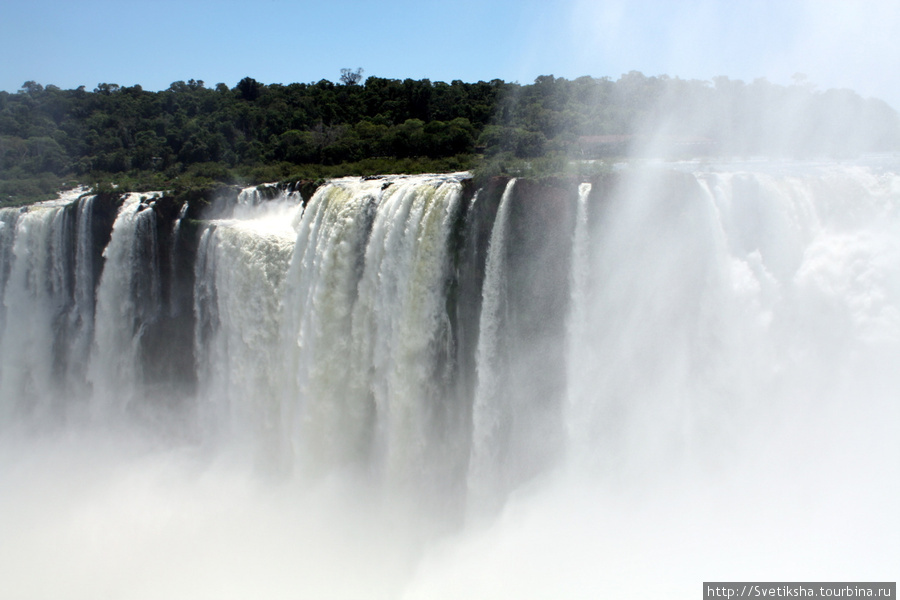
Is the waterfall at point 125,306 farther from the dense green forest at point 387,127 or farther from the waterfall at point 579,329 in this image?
the waterfall at point 579,329

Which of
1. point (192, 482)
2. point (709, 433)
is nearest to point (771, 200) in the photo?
point (709, 433)

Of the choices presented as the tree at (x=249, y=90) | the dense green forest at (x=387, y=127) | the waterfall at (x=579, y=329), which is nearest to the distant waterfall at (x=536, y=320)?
the waterfall at (x=579, y=329)

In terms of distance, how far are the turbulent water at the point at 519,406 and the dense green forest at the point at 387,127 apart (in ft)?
7.02

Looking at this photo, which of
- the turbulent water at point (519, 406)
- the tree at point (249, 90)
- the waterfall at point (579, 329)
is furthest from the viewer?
the tree at point (249, 90)

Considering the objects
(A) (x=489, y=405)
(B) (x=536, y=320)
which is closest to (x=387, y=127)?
(B) (x=536, y=320)

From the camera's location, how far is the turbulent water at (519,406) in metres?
7.81

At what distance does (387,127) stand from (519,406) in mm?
20207

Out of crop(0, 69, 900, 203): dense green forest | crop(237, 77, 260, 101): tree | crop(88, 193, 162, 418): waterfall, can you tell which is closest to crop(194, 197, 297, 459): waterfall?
crop(88, 193, 162, 418): waterfall

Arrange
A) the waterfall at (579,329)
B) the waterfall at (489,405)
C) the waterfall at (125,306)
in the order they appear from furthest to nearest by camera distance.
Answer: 1. the waterfall at (125,306)
2. the waterfall at (489,405)
3. the waterfall at (579,329)

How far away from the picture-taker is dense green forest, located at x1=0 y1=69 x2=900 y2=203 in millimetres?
12352

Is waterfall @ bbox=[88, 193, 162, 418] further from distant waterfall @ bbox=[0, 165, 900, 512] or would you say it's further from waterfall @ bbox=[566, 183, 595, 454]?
waterfall @ bbox=[566, 183, 595, 454]

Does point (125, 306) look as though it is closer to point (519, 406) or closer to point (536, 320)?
point (519, 406)

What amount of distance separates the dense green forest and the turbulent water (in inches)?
84.2

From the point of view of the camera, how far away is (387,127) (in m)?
27.0
